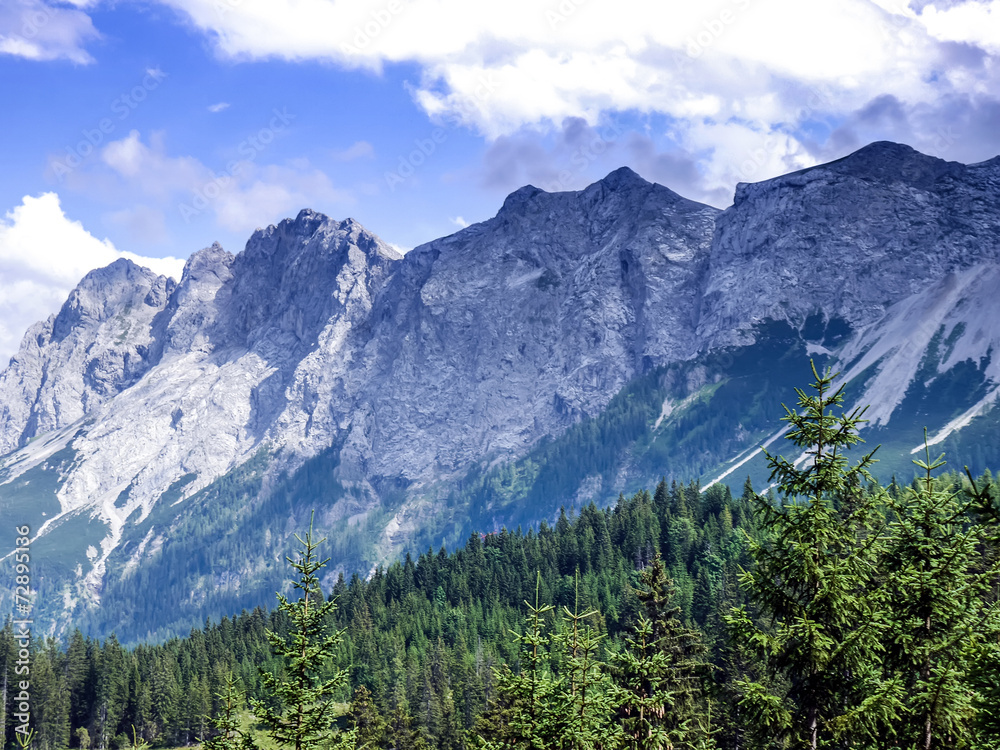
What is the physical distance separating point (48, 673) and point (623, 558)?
303 feet

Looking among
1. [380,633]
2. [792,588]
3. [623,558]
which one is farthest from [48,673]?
[792,588]

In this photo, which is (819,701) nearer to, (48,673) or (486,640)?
(486,640)

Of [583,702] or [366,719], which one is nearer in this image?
[583,702]

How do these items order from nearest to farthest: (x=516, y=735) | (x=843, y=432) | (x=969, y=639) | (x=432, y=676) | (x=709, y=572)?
(x=969, y=639) → (x=843, y=432) → (x=516, y=735) → (x=432, y=676) → (x=709, y=572)

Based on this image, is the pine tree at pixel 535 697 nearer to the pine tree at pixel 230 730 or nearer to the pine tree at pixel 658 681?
the pine tree at pixel 658 681

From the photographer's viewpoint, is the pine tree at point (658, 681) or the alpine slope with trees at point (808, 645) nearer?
the alpine slope with trees at point (808, 645)

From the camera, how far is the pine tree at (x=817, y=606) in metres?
21.1

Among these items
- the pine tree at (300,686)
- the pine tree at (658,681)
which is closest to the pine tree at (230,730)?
the pine tree at (300,686)

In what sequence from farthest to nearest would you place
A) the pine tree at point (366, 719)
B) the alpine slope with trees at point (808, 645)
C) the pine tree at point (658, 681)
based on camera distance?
the pine tree at point (366, 719)
the pine tree at point (658, 681)
the alpine slope with trees at point (808, 645)

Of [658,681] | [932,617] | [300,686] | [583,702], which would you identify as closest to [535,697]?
[583,702]

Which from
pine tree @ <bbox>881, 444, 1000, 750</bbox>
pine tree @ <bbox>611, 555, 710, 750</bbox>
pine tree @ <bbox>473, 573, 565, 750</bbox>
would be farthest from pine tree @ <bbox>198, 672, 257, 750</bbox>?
pine tree @ <bbox>881, 444, 1000, 750</bbox>

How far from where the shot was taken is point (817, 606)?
2175 cm

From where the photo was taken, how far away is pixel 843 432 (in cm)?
Result: 2266

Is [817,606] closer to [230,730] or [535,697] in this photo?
[535,697]
